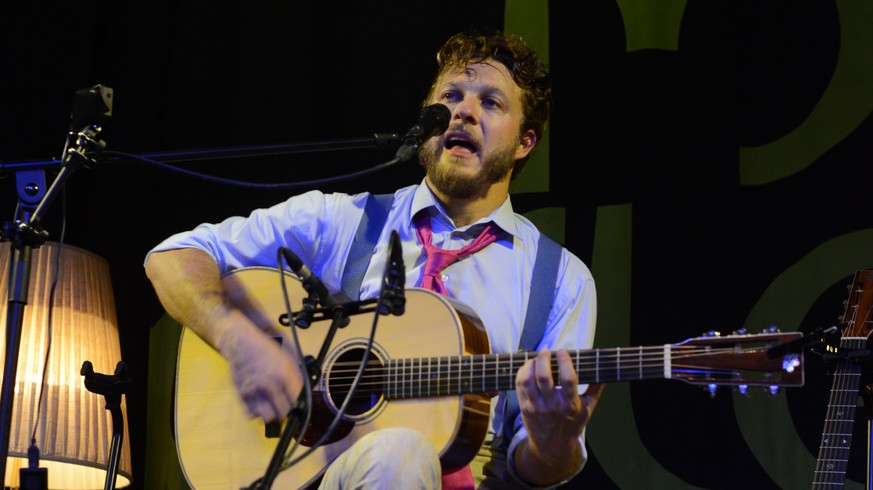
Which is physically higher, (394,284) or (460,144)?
(460,144)

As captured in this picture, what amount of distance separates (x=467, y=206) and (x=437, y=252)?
26cm

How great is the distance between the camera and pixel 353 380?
283 cm

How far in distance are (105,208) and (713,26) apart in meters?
2.61

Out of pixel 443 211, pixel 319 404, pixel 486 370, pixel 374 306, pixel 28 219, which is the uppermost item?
pixel 443 211

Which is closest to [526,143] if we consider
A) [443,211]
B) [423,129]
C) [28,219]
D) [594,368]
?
[443,211]

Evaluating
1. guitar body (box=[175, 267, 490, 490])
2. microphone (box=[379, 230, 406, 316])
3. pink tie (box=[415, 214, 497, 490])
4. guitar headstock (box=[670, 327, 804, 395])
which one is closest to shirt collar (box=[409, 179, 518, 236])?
pink tie (box=[415, 214, 497, 490])

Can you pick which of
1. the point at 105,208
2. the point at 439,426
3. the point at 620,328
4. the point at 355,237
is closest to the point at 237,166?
the point at 105,208

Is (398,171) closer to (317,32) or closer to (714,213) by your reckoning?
(317,32)

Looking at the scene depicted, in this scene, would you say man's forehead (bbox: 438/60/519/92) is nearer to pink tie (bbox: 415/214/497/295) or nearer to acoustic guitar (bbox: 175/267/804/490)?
pink tie (bbox: 415/214/497/295)

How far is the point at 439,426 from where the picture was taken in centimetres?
271

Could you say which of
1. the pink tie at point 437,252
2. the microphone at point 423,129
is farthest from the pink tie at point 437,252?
the microphone at point 423,129

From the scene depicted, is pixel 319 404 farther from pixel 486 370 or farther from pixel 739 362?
pixel 739 362

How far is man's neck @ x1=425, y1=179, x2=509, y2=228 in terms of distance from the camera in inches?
135

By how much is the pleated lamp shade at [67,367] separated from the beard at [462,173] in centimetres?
142
